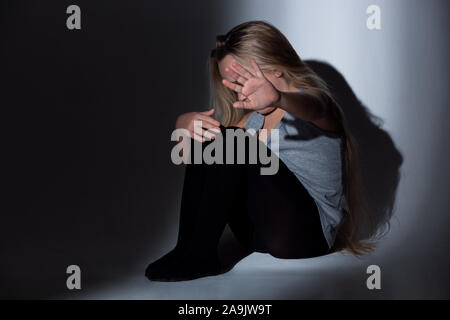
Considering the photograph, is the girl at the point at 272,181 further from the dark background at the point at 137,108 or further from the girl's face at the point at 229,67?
the dark background at the point at 137,108

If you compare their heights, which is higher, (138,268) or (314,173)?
(314,173)

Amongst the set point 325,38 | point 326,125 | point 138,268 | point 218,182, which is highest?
point 325,38

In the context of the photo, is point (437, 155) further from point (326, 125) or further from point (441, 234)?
point (326, 125)

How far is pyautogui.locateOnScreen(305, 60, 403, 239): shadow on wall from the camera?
62.6 inches

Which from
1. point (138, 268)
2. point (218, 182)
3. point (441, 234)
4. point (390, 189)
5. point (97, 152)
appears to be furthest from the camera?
point (97, 152)

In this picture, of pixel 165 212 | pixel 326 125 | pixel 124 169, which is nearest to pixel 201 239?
pixel 326 125

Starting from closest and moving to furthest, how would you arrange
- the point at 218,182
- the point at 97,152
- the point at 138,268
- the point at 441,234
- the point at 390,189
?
1. the point at 218,182
2. the point at 138,268
3. the point at 441,234
4. the point at 390,189
5. the point at 97,152

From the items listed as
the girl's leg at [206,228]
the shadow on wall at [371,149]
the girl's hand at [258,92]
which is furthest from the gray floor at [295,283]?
the girl's hand at [258,92]

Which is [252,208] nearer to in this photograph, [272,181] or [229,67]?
[272,181]

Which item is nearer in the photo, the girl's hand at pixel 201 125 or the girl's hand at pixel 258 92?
the girl's hand at pixel 258 92

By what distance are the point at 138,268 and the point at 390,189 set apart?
777 mm

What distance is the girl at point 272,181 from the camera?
1.14 metres

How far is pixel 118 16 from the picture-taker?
169 centimetres

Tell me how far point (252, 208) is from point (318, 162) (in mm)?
180
